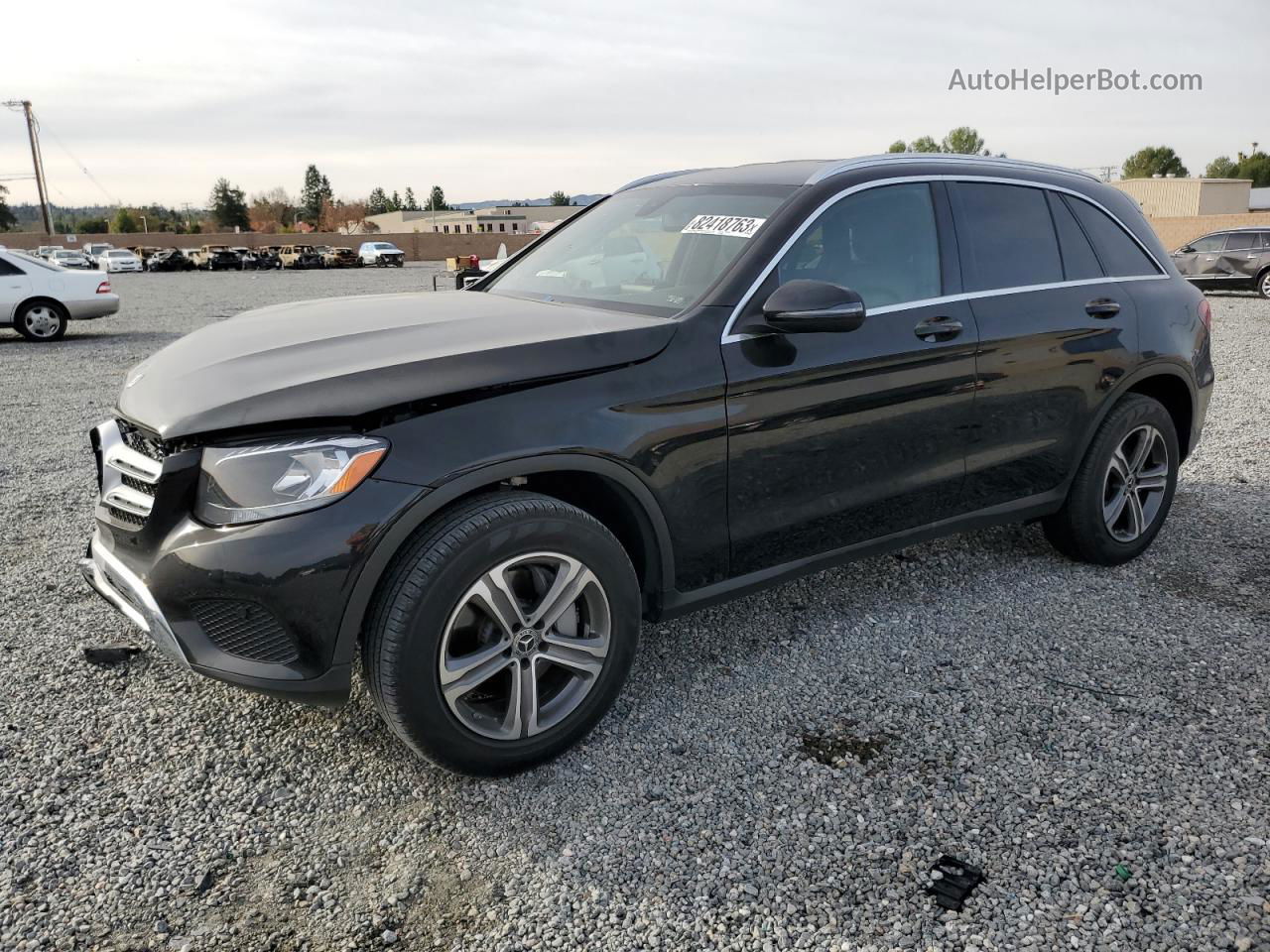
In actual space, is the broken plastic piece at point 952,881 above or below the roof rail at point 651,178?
below

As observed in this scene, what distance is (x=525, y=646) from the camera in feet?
9.32

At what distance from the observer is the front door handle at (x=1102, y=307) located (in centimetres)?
420

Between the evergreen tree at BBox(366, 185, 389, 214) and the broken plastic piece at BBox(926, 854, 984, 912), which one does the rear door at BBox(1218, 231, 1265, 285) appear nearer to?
the broken plastic piece at BBox(926, 854, 984, 912)

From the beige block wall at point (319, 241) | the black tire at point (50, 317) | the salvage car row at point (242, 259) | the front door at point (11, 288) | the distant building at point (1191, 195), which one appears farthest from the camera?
the beige block wall at point (319, 241)

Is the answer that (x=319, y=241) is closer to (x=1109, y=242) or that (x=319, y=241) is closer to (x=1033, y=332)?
(x=1109, y=242)

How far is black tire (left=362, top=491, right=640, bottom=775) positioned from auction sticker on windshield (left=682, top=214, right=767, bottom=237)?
4.06 feet

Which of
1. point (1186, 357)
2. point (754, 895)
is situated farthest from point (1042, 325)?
point (754, 895)

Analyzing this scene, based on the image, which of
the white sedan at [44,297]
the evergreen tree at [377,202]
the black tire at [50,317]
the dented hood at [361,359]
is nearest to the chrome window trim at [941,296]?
the dented hood at [361,359]

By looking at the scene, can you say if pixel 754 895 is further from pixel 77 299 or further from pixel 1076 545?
pixel 77 299

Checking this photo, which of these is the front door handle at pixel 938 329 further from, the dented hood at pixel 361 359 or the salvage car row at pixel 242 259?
the salvage car row at pixel 242 259

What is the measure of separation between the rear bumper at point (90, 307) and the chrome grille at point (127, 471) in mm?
13385

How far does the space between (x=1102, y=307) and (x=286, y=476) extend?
3.52 m

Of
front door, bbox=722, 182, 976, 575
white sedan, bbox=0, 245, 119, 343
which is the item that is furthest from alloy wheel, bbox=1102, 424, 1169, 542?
white sedan, bbox=0, 245, 119, 343

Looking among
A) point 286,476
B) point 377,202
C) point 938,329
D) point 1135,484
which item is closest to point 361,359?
point 286,476
